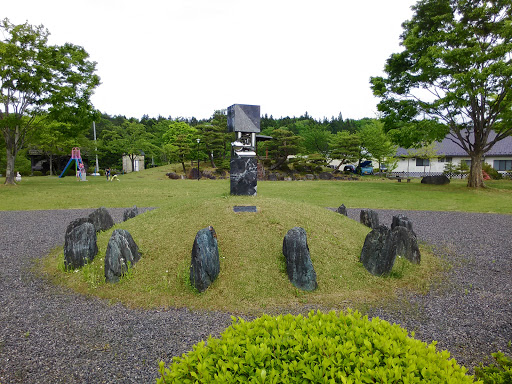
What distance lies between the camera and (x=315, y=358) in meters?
2.07

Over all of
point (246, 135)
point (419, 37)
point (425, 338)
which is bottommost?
point (425, 338)

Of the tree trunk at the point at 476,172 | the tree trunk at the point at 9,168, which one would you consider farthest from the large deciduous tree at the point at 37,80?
the tree trunk at the point at 476,172

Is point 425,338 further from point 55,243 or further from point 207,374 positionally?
point 55,243

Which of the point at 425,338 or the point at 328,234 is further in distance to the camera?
the point at 328,234

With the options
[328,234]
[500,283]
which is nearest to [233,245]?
[328,234]

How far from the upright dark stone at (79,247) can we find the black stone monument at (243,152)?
408 centimetres

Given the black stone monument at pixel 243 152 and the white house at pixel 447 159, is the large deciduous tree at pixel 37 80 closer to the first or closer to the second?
the black stone monument at pixel 243 152

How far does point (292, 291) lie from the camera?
5273 mm

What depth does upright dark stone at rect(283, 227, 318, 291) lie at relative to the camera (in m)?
5.37

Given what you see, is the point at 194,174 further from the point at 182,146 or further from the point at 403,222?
the point at 403,222

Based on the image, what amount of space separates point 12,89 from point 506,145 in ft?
174

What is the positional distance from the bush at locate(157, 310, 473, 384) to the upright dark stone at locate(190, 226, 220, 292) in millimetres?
2985

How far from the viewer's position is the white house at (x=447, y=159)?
1533 inches

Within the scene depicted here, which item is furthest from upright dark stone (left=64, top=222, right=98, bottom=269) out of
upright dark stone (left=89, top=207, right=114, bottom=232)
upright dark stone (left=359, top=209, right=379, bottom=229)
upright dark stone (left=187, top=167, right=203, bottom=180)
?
upright dark stone (left=187, top=167, right=203, bottom=180)
